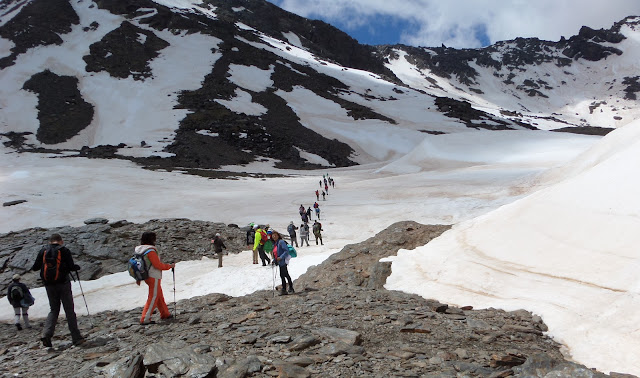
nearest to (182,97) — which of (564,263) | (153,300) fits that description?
(153,300)

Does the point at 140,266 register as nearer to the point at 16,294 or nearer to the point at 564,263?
the point at 16,294

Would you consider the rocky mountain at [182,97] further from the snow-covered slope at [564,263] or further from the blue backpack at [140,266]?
the snow-covered slope at [564,263]

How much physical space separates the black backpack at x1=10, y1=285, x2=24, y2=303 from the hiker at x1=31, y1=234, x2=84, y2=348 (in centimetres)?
537

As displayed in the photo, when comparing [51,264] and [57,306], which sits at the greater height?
[51,264]

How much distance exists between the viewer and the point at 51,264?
24.7 feet

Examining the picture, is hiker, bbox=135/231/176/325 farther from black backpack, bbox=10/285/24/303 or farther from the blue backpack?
black backpack, bbox=10/285/24/303

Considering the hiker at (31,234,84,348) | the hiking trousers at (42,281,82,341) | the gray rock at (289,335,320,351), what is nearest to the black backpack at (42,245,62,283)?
the hiker at (31,234,84,348)

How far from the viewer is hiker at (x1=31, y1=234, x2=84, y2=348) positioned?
24.8ft

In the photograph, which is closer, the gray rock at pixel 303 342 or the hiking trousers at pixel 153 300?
the gray rock at pixel 303 342

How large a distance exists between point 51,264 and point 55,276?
0.24m

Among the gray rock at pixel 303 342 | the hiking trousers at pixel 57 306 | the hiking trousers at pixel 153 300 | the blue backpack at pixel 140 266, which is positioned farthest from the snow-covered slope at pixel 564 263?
the hiking trousers at pixel 57 306

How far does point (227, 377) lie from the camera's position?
4742 millimetres

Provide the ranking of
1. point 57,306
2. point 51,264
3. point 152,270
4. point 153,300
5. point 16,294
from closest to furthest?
point 51,264
point 57,306
point 152,270
point 153,300
point 16,294

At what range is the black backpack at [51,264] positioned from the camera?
7539 millimetres
